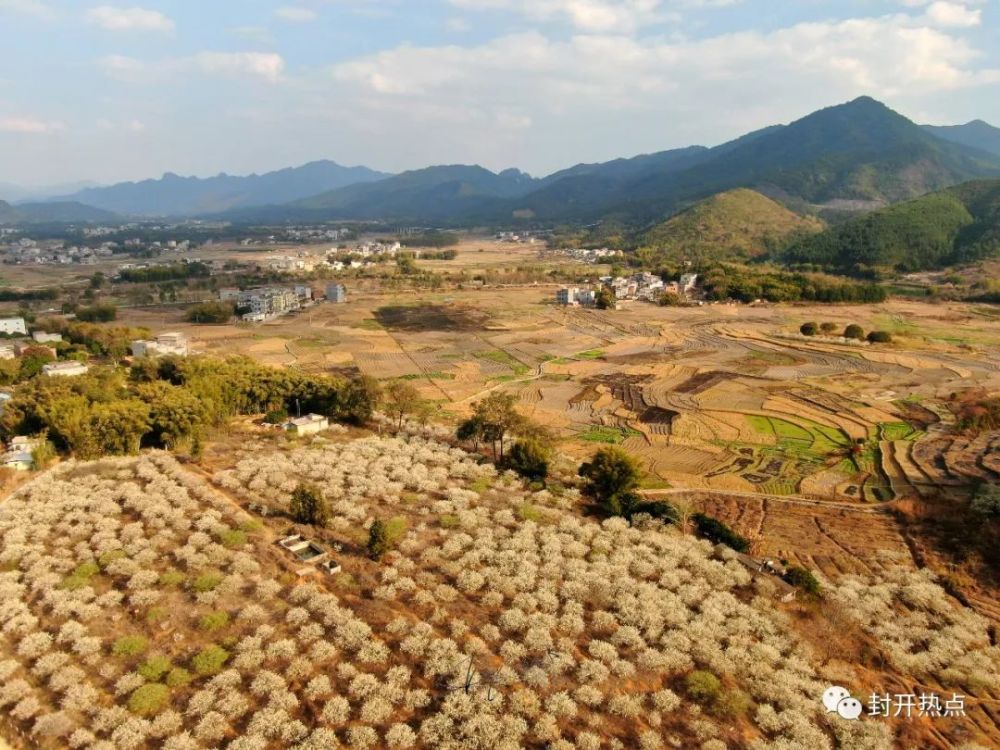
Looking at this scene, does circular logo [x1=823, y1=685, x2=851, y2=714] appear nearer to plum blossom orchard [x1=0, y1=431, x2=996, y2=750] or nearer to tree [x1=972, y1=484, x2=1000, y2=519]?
plum blossom orchard [x1=0, y1=431, x2=996, y2=750]

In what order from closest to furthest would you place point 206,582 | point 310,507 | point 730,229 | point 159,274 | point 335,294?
point 206,582
point 310,507
point 335,294
point 159,274
point 730,229

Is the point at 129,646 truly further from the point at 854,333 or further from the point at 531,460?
the point at 854,333

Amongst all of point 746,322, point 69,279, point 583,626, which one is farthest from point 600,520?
point 69,279

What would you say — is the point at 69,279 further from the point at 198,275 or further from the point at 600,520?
the point at 600,520

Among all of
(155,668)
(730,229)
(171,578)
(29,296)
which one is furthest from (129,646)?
(730,229)

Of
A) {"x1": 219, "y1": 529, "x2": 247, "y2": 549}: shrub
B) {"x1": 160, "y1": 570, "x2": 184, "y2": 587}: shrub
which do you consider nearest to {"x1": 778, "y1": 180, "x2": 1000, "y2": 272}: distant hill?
{"x1": 219, "y1": 529, "x2": 247, "y2": 549}: shrub
